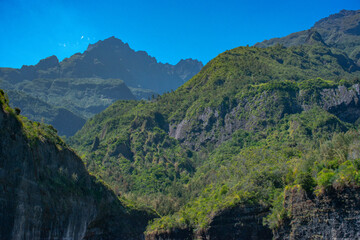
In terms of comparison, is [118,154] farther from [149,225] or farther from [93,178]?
[93,178]

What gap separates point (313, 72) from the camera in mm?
191750

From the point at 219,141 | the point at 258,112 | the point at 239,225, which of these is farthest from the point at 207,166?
the point at 239,225

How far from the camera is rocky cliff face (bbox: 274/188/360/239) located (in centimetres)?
4488

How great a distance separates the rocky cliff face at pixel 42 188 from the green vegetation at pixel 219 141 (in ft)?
74.7

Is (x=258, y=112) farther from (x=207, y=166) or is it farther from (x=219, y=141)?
(x=207, y=166)

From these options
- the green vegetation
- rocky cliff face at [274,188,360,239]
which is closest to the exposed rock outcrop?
the green vegetation

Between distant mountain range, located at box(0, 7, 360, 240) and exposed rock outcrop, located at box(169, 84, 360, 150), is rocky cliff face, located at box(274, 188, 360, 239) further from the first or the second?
exposed rock outcrop, located at box(169, 84, 360, 150)

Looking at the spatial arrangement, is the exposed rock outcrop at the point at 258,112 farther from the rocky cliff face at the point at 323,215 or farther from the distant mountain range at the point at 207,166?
the rocky cliff face at the point at 323,215

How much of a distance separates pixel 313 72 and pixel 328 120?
81.9m

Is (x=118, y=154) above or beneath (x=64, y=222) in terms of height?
above

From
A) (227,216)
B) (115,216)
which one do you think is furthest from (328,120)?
(115,216)

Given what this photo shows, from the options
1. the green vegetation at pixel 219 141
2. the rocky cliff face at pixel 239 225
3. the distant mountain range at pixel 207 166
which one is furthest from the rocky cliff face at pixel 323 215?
the rocky cliff face at pixel 239 225

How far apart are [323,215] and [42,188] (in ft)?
123

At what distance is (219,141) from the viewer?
148 metres
